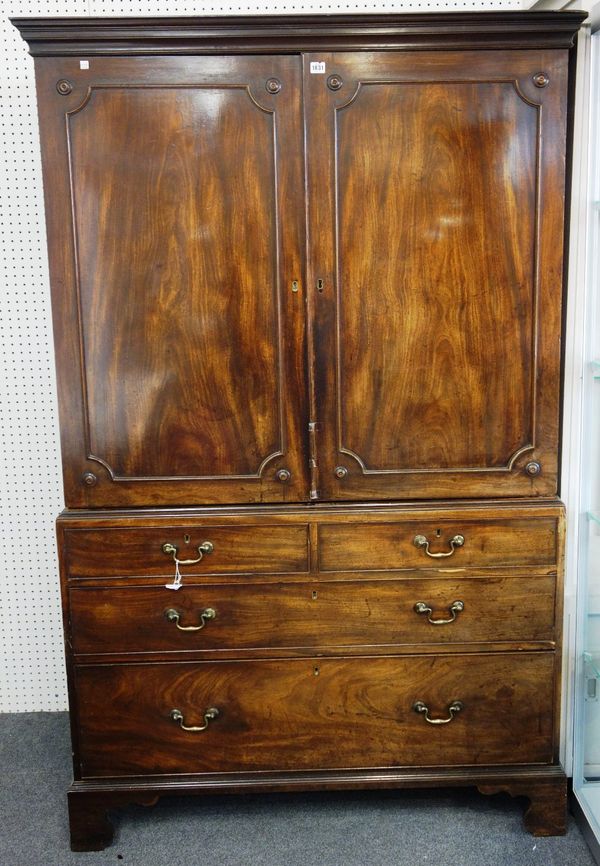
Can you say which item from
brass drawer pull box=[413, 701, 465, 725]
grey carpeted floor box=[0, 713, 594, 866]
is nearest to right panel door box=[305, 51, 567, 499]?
brass drawer pull box=[413, 701, 465, 725]

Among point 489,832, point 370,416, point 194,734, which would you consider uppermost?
point 370,416

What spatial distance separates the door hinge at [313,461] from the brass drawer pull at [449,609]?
1.54ft

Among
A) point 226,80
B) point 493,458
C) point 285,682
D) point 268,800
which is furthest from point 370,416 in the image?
point 268,800

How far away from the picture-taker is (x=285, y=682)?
7.87ft

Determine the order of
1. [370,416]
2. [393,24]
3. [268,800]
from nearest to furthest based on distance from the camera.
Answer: [393,24] → [370,416] → [268,800]

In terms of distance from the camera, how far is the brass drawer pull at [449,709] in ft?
7.88

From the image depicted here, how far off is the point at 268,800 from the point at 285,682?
1.83 ft

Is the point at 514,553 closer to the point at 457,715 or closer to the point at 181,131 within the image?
the point at 457,715

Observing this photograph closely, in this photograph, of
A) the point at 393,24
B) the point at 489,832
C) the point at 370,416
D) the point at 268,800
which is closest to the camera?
the point at 393,24

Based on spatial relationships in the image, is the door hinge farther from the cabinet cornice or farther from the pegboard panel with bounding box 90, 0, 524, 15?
the pegboard panel with bounding box 90, 0, 524, 15

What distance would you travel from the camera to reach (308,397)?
2293 millimetres

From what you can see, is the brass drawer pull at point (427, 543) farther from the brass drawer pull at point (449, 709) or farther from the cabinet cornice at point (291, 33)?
the cabinet cornice at point (291, 33)

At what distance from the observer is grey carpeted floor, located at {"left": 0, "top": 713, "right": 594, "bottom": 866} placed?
7.80 ft

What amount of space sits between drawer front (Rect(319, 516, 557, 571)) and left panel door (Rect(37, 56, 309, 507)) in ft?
0.74
